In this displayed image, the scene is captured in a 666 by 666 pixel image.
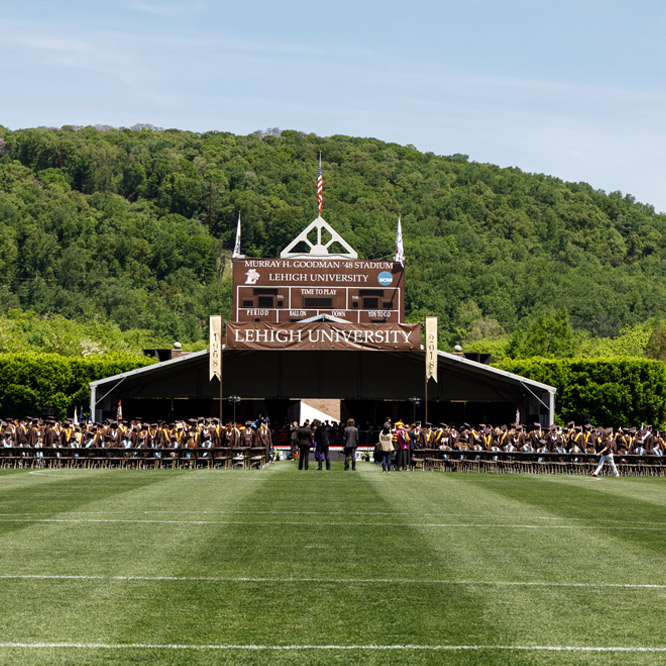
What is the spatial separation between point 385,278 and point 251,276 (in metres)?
6.93

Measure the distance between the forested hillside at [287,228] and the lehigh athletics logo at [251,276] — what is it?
68.4 m

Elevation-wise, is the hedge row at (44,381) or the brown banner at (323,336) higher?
the brown banner at (323,336)

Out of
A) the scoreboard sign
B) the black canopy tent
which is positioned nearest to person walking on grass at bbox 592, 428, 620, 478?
the black canopy tent

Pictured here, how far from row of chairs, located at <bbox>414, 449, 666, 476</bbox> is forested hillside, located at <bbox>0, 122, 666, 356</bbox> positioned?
90.9 m

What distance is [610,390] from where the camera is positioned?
192 ft

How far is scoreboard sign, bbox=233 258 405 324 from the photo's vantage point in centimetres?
5522

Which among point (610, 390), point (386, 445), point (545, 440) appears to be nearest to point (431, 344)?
point (545, 440)

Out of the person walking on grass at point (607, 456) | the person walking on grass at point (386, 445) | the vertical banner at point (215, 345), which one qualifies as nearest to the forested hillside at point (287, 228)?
the vertical banner at point (215, 345)

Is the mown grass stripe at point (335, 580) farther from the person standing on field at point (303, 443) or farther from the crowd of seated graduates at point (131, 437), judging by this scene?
the crowd of seated graduates at point (131, 437)

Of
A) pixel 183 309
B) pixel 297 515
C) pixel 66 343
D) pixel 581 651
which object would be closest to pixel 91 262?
pixel 183 309

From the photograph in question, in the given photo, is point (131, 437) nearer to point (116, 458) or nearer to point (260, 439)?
point (116, 458)

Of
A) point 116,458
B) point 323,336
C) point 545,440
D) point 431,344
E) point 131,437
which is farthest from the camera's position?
point 323,336

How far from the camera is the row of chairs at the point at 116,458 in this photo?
33125 mm

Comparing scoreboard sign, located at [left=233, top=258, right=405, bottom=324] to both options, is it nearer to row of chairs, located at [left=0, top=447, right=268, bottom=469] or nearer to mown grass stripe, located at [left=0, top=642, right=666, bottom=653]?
row of chairs, located at [left=0, top=447, right=268, bottom=469]
